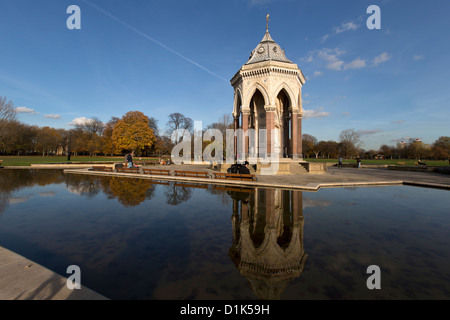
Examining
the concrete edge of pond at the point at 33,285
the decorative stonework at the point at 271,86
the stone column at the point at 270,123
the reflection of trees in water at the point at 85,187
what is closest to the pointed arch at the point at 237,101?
the decorative stonework at the point at 271,86

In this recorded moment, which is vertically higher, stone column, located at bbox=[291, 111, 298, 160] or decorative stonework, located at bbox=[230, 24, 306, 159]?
decorative stonework, located at bbox=[230, 24, 306, 159]

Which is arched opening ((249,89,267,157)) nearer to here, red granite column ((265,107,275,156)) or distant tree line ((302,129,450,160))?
red granite column ((265,107,275,156))

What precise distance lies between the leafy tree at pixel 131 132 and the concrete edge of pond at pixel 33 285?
1809 inches

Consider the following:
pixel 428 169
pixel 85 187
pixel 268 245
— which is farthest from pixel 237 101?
pixel 428 169

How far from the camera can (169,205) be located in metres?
A: 8.10

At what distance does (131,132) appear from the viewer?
46.9 metres

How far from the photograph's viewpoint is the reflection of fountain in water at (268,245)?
333 centimetres

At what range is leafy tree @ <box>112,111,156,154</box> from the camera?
153 ft

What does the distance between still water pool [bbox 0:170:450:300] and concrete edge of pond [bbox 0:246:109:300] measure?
1.05 ft

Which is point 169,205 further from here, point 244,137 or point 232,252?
point 244,137

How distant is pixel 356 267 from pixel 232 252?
7.44 feet

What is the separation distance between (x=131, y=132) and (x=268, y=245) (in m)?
48.6

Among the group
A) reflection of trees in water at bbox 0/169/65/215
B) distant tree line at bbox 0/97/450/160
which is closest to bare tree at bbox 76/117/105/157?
distant tree line at bbox 0/97/450/160
